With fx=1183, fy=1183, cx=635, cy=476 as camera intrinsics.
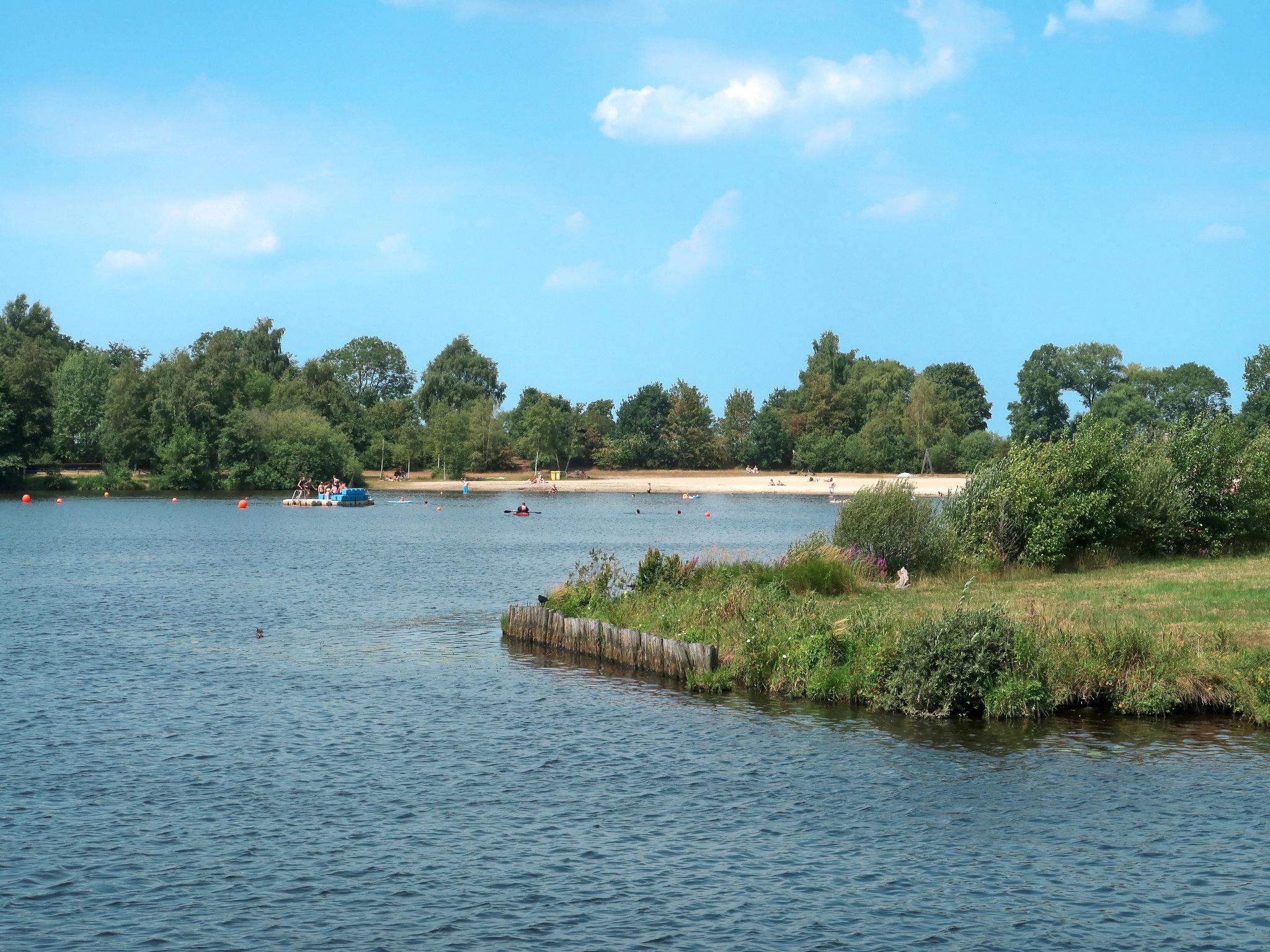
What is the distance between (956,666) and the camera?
70.8 ft

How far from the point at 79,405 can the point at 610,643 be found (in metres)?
131

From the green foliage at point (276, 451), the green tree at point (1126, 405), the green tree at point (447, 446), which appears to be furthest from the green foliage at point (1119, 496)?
the green tree at point (447, 446)

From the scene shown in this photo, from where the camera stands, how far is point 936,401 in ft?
568

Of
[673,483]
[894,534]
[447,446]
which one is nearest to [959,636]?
[894,534]

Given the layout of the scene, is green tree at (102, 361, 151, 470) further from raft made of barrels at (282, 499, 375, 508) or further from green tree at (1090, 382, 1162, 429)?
green tree at (1090, 382, 1162, 429)

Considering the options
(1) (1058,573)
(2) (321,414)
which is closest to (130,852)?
(1) (1058,573)

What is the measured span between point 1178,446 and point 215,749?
113ft

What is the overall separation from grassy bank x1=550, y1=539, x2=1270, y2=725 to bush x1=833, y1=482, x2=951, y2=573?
3.62m

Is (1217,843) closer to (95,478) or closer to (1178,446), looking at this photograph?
(1178,446)

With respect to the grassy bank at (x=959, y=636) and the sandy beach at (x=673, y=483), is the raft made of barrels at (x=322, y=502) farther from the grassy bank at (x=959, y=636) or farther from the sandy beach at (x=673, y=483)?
the grassy bank at (x=959, y=636)

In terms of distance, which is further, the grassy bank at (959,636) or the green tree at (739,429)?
the green tree at (739,429)

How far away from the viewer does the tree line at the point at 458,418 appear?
459 feet

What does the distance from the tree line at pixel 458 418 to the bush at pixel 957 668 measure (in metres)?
108

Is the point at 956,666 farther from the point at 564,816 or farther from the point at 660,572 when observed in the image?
the point at 660,572
